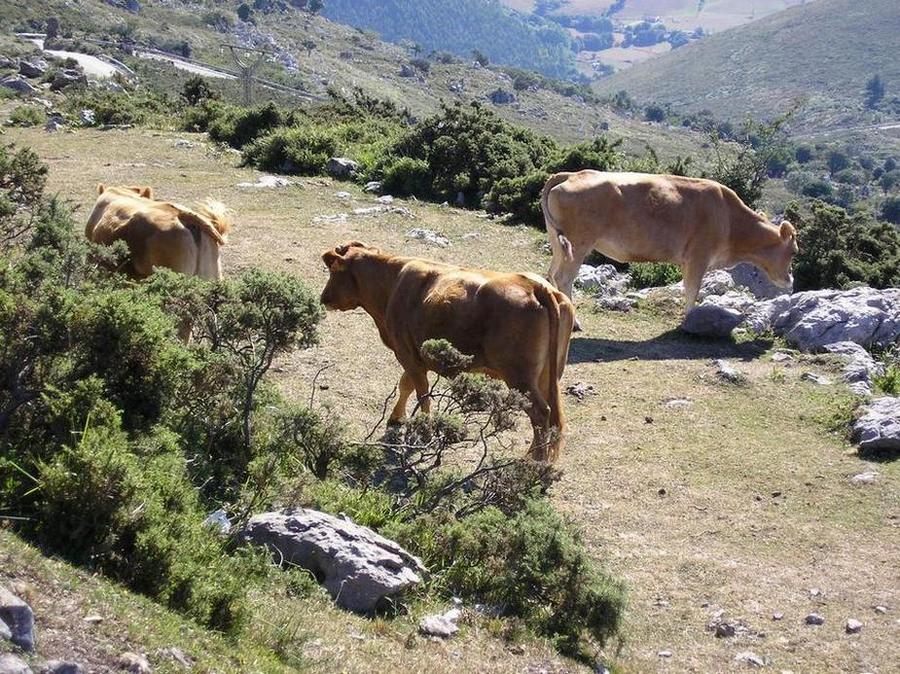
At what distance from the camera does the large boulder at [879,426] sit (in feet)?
33.5

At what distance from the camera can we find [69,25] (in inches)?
3155

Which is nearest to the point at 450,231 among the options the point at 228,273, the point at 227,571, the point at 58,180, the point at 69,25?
the point at 228,273

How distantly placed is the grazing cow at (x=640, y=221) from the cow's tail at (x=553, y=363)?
17.9 feet

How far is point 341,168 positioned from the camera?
78.9 feet

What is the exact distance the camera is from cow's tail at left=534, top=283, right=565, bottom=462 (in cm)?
885

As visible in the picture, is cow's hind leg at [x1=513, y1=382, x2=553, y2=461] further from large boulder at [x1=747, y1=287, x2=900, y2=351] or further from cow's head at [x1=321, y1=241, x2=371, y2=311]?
large boulder at [x1=747, y1=287, x2=900, y2=351]

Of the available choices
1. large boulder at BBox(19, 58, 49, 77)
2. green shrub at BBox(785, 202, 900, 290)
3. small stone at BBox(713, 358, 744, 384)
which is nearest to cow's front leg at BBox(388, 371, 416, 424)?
small stone at BBox(713, 358, 744, 384)

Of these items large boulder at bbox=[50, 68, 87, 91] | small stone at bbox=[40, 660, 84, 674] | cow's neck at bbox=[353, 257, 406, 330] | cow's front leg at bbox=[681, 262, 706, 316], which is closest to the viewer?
small stone at bbox=[40, 660, 84, 674]

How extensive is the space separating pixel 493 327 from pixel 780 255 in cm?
819

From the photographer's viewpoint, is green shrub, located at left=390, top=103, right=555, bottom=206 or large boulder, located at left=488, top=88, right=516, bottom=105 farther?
large boulder, located at left=488, top=88, right=516, bottom=105

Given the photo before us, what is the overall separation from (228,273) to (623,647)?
9.76 meters

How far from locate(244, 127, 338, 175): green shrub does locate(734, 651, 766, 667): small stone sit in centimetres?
1904

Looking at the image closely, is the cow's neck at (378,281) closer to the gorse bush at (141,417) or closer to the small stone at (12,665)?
the gorse bush at (141,417)

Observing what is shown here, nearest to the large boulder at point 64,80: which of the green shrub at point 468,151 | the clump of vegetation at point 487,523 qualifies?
the green shrub at point 468,151
